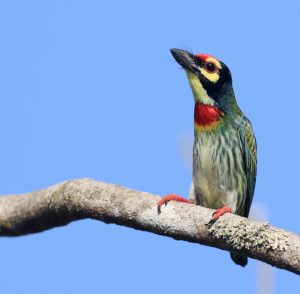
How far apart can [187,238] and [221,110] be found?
92.6 inches

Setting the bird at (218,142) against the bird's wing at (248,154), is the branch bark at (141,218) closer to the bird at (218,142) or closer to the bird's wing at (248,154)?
the bird at (218,142)

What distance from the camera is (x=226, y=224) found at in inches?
128

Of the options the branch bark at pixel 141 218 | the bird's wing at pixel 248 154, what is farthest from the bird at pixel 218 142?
the branch bark at pixel 141 218

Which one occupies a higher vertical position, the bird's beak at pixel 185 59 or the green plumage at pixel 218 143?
the bird's beak at pixel 185 59

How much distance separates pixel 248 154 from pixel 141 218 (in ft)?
7.48

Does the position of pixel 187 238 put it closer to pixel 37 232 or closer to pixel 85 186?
pixel 85 186

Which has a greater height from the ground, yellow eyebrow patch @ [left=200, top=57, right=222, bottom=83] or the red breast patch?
yellow eyebrow patch @ [left=200, top=57, right=222, bottom=83]

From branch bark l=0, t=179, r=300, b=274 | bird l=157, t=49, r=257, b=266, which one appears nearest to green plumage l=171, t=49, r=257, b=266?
bird l=157, t=49, r=257, b=266

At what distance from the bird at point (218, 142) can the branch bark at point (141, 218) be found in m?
1.71

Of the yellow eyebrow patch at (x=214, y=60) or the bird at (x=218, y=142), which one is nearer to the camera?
the bird at (x=218, y=142)

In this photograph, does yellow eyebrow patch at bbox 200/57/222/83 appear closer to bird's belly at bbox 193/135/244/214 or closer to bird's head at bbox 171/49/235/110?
bird's head at bbox 171/49/235/110

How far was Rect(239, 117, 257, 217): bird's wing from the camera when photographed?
5570mm

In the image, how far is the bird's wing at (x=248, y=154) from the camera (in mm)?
5570

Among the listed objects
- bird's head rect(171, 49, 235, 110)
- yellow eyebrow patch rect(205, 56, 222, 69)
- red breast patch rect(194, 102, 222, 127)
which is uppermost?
yellow eyebrow patch rect(205, 56, 222, 69)
